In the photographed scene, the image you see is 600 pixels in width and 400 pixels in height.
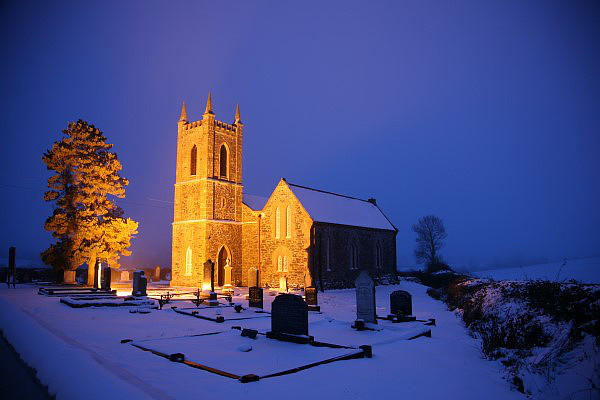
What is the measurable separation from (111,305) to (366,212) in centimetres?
2961

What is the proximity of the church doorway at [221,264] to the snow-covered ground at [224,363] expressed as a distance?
21.6 metres

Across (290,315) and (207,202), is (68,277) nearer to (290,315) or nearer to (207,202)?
(207,202)

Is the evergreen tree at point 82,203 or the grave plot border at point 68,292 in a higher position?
the evergreen tree at point 82,203

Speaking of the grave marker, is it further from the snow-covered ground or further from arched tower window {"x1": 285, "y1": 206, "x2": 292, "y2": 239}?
arched tower window {"x1": 285, "y1": 206, "x2": 292, "y2": 239}

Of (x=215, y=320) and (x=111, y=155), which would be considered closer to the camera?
(x=215, y=320)

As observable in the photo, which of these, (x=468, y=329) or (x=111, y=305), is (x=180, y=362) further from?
(x=111, y=305)

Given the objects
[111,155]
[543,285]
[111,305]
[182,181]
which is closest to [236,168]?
[182,181]

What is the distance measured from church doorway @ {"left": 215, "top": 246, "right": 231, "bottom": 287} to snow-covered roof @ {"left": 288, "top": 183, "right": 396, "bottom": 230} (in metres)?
8.83

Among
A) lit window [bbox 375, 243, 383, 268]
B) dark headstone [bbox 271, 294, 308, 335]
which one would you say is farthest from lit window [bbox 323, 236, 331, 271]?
dark headstone [bbox 271, 294, 308, 335]

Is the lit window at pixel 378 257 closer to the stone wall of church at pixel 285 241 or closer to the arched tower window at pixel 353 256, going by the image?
the arched tower window at pixel 353 256

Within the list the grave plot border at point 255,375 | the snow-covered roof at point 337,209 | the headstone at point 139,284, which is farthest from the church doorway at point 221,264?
the grave plot border at point 255,375

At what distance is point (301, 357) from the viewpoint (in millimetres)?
9164

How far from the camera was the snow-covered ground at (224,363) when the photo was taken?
6.54 m

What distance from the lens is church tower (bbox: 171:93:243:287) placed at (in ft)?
115
